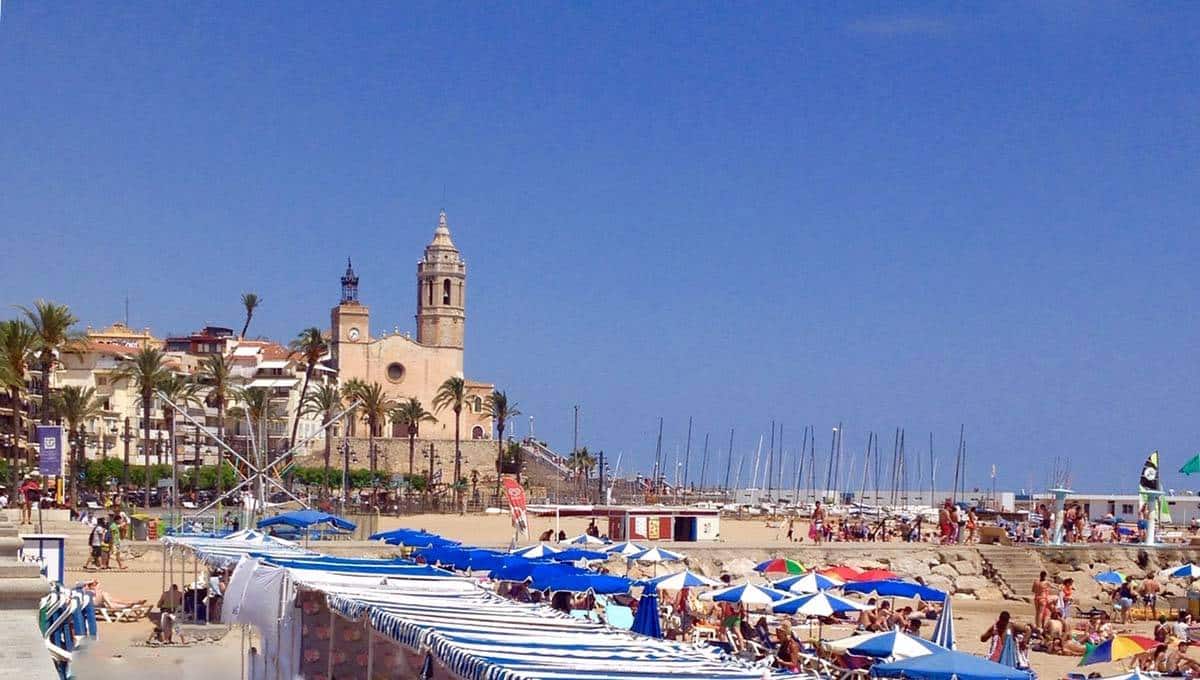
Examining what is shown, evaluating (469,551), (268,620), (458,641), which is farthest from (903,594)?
(458,641)

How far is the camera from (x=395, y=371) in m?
103

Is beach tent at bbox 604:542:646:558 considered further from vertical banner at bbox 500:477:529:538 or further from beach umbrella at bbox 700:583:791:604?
beach umbrella at bbox 700:583:791:604

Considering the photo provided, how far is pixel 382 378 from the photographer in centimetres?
10238

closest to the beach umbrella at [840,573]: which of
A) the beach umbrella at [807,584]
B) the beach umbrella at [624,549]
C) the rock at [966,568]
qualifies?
the beach umbrella at [807,584]

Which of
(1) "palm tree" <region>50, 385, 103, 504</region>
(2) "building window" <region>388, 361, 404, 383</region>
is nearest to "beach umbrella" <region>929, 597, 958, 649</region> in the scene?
(1) "palm tree" <region>50, 385, 103, 504</region>

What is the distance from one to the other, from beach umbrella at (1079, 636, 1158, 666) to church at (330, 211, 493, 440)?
77859mm

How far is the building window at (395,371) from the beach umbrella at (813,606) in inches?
3077

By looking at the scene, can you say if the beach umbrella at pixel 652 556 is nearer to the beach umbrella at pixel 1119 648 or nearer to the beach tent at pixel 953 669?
Result: the beach umbrella at pixel 1119 648

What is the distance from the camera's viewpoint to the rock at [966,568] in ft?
161

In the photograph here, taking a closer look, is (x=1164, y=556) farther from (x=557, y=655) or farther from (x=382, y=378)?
(x=382, y=378)

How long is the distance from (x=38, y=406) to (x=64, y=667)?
75092mm

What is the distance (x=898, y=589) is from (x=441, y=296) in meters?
80.1

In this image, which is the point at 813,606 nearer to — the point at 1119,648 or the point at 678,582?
the point at 678,582

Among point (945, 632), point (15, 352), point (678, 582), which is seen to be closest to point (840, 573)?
point (678, 582)
